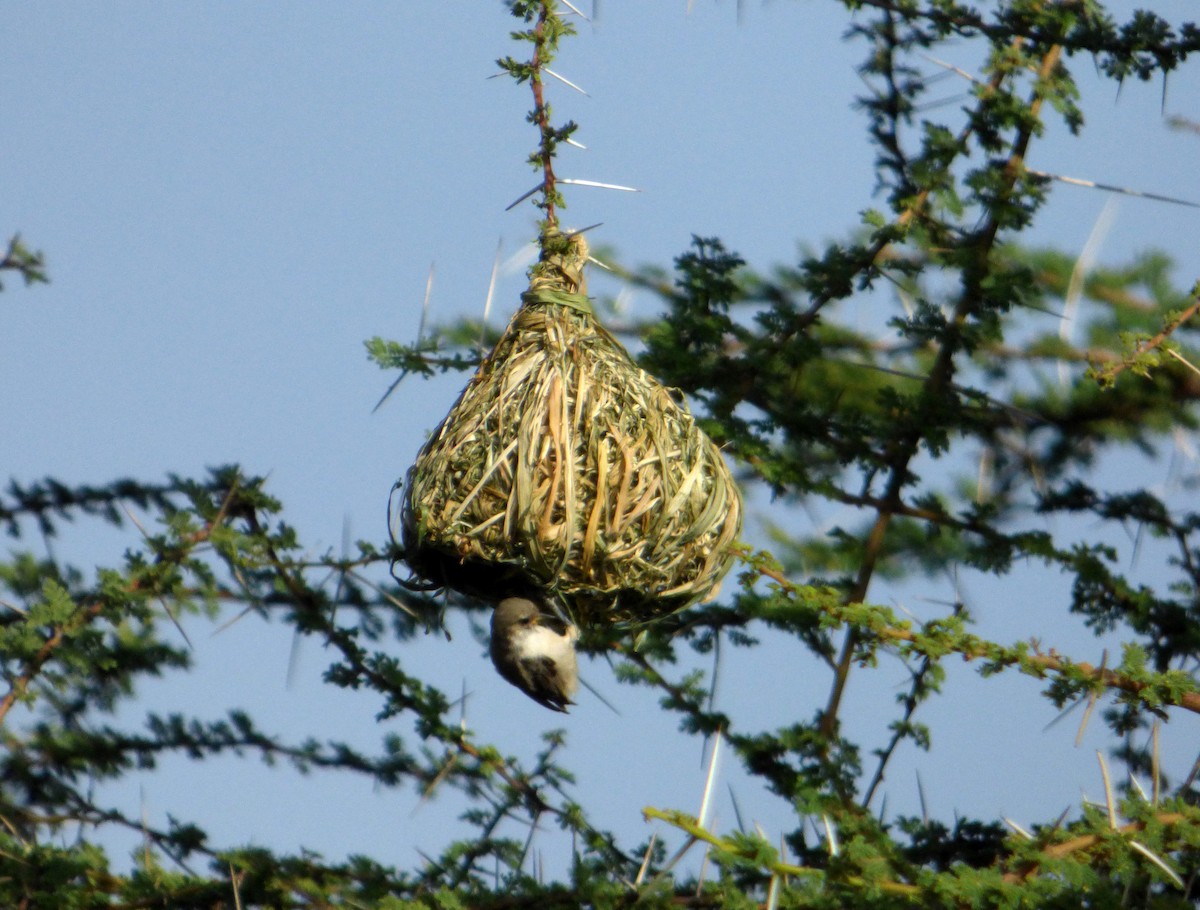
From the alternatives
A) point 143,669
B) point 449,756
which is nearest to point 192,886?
point 449,756

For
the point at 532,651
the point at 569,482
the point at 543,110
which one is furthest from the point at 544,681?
the point at 543,110

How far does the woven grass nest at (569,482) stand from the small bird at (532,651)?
0.07m

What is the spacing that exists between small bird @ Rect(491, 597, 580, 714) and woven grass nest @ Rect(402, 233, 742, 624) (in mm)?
68

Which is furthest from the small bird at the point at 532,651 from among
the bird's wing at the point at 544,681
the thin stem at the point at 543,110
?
the thin stem at the point at 543,110

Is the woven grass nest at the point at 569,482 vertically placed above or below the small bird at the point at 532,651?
above

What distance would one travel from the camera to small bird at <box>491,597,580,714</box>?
2.78 metres

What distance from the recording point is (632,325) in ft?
18.7

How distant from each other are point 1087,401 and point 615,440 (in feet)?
8.80

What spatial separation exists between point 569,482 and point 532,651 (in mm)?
301

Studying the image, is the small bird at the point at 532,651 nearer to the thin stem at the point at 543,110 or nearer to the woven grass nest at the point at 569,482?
the woven grass nest at the point at 569,482

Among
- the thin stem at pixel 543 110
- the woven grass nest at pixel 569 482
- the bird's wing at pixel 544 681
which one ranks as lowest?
the bird's wing at pixel 544 681

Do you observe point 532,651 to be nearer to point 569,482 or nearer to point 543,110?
point 569,482

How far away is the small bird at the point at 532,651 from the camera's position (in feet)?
9.13

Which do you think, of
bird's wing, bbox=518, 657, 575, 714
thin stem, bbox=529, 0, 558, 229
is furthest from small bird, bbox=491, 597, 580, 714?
thin stem, bbox=529, 0, 558, 229
